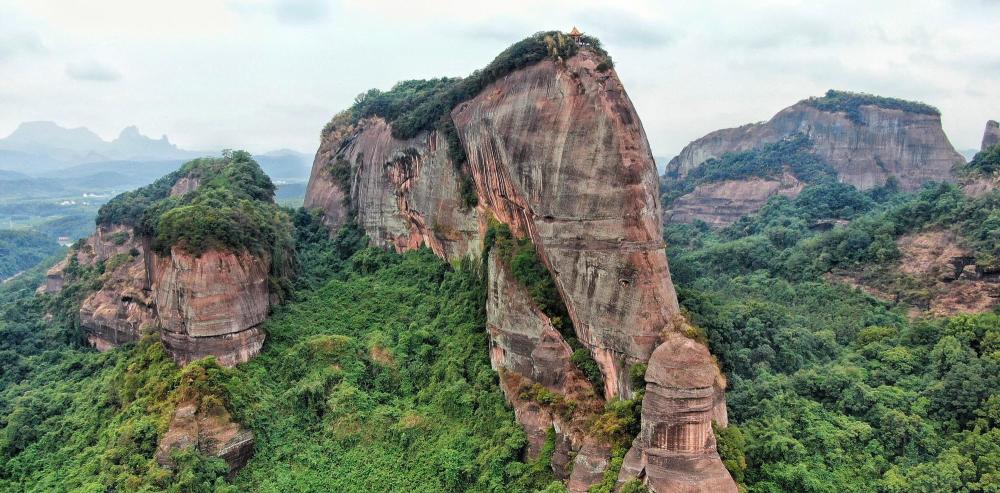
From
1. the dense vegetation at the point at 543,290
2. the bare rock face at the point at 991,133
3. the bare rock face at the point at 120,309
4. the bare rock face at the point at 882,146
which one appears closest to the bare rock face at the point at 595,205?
the dense vegetation at the point at 543,290

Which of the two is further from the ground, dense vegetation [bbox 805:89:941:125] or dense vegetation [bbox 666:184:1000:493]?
dense vegetation [bbox 805:89:941:125]

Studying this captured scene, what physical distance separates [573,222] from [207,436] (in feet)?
53.8

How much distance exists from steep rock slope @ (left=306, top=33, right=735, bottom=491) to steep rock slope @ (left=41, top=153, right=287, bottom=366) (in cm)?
1109

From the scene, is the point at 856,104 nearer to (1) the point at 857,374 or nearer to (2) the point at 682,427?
(1) the point at 857,374

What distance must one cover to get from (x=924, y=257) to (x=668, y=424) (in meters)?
32.1

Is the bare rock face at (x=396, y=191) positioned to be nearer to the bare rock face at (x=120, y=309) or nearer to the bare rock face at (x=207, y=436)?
the bare rock face at (x=207, y=436)

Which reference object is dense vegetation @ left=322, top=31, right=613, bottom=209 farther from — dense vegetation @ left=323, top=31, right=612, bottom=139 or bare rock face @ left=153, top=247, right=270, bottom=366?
bare rock face @ left=153, top=247, right=270, bottom=366

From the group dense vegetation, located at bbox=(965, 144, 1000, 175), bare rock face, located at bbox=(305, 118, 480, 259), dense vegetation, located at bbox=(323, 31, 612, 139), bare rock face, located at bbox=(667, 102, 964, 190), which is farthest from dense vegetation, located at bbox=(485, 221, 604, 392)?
bare rock face, located at bbox=(667, 102, 964, 190)

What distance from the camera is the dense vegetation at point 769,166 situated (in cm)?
8075

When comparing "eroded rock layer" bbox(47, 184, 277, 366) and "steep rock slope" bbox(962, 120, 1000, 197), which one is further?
"steep rock slope" bbox(962, 120, 1000, 197)

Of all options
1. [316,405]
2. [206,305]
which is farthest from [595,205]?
[206,305]

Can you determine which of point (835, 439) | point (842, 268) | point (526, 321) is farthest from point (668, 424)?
point (842, 268)

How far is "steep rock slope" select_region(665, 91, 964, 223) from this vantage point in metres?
77.6

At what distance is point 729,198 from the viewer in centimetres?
8356
